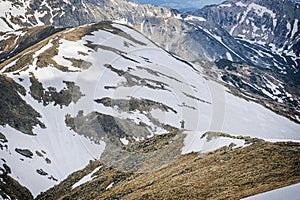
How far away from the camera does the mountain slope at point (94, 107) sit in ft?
280

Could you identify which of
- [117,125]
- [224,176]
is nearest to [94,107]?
[117,125]

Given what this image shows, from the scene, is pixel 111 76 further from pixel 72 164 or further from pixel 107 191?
pixel 107 191

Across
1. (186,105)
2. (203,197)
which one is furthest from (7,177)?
(186,105)

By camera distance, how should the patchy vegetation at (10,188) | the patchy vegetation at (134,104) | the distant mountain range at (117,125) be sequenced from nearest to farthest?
the distant mountain range at (117,125) < the patchy vegetation at (10,188) < the patchy vegetation at (134,104)

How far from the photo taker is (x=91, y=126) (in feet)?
321

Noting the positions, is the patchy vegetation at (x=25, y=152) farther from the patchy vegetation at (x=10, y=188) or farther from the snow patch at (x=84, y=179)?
the snow patch at (x=84, y=179)

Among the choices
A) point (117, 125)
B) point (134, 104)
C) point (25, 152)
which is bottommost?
point (117, 125)

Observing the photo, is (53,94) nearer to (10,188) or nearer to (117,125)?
(117,125)

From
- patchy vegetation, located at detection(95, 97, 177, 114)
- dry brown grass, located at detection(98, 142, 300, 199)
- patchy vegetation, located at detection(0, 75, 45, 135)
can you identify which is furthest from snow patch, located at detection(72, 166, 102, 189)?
patchy vegetation, located at detection(95, 97, 177, 114)

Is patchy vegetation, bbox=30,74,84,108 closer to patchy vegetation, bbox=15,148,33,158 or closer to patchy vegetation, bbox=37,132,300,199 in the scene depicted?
patchy vegetation, bbox=15,148,33,158

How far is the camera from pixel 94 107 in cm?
10425

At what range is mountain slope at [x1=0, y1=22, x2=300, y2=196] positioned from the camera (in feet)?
280

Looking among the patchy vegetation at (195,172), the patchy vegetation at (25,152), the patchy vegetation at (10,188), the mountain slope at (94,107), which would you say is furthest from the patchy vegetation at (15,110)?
the patchy vegetation at (195,172)

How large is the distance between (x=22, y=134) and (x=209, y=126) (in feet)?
187
